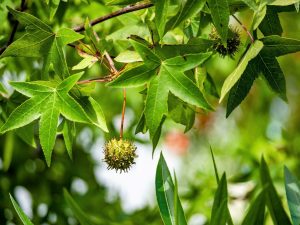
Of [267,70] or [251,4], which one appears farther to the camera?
[267,70]

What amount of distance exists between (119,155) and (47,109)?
0.66 ft

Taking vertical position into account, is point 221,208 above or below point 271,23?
below

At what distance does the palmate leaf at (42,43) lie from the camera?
1.30 metres

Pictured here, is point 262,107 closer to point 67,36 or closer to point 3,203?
point 3,203

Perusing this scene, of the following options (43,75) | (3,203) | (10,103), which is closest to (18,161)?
(3,203)

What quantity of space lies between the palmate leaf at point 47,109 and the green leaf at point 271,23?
0.36m

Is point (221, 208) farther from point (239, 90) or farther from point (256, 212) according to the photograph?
point (239, 90)

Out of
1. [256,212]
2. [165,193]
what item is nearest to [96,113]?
[165,193]

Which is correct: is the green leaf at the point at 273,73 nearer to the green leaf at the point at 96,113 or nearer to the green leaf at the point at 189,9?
the green leaf at the point at 189,9

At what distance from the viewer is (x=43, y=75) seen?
1370mm

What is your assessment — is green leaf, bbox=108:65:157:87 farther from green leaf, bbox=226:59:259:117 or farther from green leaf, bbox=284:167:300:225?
green leaf, bbox=284:167:300:225

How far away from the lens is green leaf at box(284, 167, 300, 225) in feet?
4.95

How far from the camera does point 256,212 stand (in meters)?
1.48

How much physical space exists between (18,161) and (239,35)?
1.38 metres
